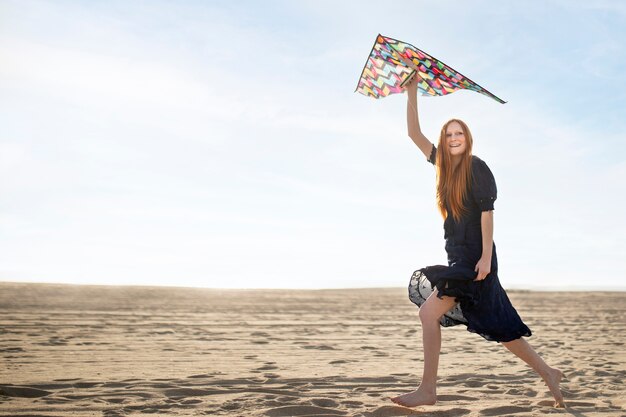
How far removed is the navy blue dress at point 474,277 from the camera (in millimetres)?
3812

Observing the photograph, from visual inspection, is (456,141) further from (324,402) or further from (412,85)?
(324,402)

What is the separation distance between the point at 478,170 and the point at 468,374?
2.42 metres

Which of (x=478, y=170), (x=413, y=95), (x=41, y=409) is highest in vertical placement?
(x=413, y=95)

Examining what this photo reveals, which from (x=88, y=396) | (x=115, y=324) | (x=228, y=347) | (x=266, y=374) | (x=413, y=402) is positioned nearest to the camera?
(x=413, y=402)

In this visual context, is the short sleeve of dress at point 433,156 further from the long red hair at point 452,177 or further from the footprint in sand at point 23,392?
the footprint in sand at point 23,392

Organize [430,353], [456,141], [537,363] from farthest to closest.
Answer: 1. [456,141]
2. [537,363]
3. [430,353]

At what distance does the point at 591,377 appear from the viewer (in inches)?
214

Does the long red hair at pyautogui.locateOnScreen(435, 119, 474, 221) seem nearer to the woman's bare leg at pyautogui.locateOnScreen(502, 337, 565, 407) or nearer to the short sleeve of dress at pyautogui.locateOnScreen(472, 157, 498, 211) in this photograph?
the short sleeve of dress at pyautogui.locateOnScreen(472, 157, 498, 211)

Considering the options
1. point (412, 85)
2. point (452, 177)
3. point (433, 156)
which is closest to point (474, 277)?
point (452, 177)

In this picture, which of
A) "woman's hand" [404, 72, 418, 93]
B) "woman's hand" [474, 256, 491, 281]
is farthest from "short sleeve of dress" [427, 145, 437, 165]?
"woman's hand" [474, 256, 491, 281]

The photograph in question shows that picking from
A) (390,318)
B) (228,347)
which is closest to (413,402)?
(228,347)

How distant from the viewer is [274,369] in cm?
571

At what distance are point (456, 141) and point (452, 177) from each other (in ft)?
0.83

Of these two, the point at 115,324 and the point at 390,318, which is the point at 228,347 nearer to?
the point at 115,324
